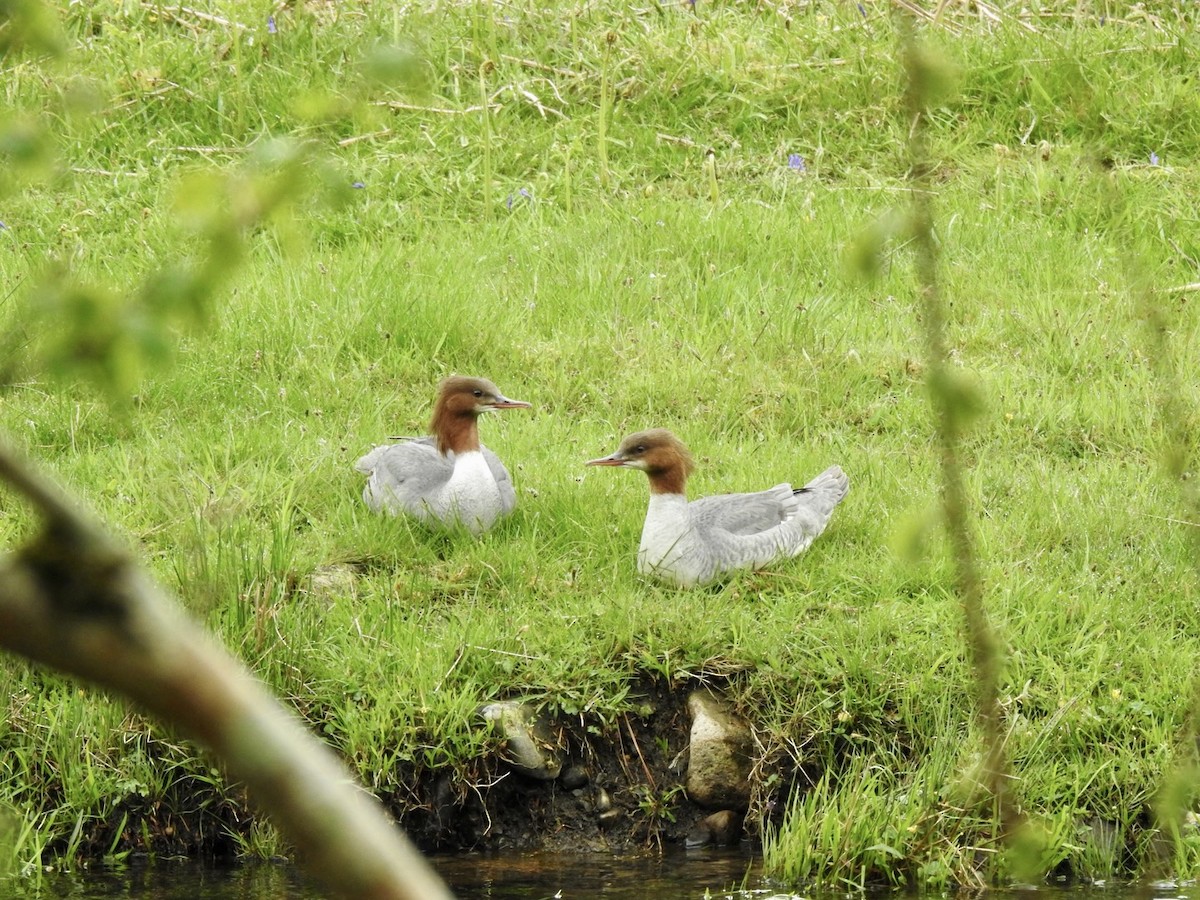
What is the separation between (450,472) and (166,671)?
507 cm

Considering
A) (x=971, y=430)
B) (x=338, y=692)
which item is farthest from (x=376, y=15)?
(x=338, y=692)

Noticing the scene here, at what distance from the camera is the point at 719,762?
16.0ft

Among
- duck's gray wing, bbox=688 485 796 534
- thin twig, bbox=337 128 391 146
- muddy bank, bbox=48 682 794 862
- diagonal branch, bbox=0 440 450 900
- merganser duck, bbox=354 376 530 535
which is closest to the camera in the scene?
diagonal branch, bbox=0 440 450 900

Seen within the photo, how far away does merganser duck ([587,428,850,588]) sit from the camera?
17.8ft

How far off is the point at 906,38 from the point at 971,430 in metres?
5.51

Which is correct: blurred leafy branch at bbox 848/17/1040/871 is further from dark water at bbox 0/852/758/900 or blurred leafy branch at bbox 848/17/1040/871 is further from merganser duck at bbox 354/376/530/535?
merganser duck at bbox 354/376/530/535

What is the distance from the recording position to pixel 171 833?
4.75 meters

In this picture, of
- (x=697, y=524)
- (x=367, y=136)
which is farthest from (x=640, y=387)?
(x=367, y=136)

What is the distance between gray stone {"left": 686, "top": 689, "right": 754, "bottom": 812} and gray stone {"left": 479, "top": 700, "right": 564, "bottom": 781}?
1.39 ft

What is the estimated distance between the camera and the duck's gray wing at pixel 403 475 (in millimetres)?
5812

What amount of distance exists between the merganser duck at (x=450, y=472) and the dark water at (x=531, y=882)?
1.39 m

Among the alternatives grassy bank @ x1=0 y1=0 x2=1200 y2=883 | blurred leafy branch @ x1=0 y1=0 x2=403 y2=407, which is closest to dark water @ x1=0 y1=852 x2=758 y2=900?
grassy bank @ x1=0 y1=0 x2=1200 y2=883

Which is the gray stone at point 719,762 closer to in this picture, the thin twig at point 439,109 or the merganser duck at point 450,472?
the merganser duck at point 450,472

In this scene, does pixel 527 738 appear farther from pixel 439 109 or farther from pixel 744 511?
pixel 439 109
